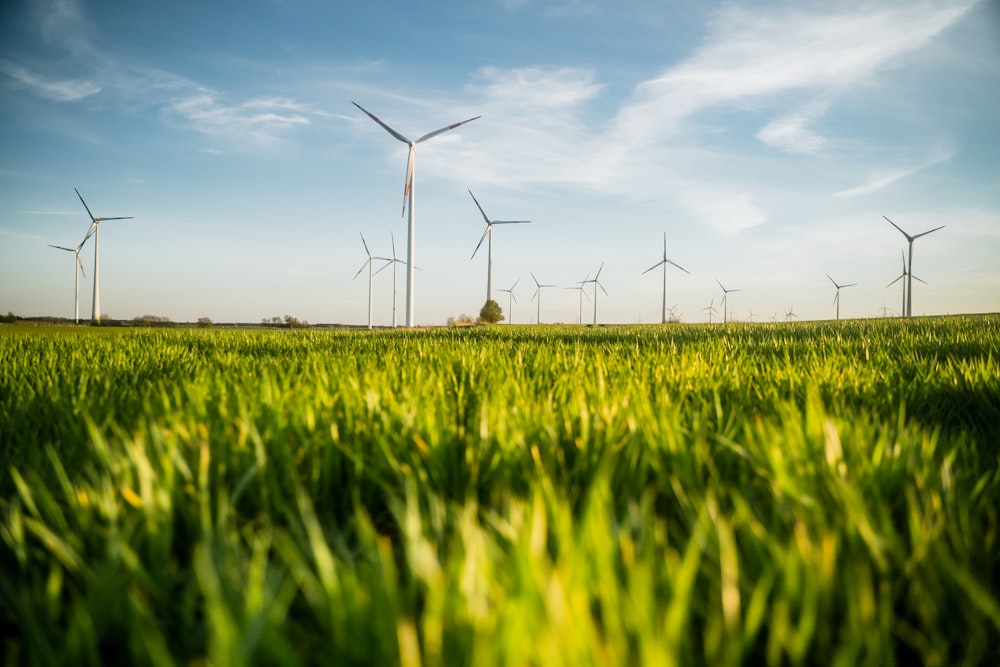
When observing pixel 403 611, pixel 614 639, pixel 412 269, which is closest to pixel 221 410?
pixel 403 611

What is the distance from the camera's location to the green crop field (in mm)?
764

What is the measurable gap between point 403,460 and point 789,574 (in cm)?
123

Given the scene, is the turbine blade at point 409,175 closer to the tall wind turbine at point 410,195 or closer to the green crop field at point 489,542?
the tall wind turbine at point 410,195

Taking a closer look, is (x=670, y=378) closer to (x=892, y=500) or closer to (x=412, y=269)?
(x=892, y=500)

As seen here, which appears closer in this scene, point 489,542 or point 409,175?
point 489,542

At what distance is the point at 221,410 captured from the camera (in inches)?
82.4

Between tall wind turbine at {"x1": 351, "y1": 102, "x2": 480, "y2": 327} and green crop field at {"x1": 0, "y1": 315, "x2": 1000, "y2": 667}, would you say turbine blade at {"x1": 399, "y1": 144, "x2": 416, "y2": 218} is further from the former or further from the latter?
green crop field at {"x1": 0, "y1": 315, "x2": 1000, "y2": 667}

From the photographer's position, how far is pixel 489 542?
0.98m

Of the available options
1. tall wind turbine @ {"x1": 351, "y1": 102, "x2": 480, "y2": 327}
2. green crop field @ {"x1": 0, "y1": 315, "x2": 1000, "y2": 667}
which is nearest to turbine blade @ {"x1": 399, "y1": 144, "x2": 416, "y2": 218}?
tall wind turbine @ {"x1": 351, "y1": 102, "x2": 480, "y2": 327}

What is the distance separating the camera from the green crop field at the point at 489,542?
76cm

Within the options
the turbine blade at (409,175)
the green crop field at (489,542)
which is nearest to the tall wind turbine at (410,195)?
the turbine blade at (409,175)

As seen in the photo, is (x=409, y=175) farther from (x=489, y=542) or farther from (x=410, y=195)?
(x=489, y=542)

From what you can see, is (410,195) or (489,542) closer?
(489,542)

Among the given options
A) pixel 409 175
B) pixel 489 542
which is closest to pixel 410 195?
pixel 409 175
